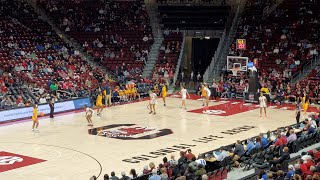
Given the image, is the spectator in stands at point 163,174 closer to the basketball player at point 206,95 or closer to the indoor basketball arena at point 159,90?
the indoor basketball arena at point 159,90

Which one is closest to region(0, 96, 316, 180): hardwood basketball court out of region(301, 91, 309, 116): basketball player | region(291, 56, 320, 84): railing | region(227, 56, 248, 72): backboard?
region(301, 91, 309, 116): basketball player

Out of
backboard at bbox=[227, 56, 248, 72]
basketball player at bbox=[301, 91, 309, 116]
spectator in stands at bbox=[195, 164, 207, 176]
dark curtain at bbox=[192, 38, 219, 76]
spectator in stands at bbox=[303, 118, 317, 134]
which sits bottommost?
spectator in stands at bbox=[195, 164, 207, 176]

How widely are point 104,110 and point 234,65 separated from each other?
433 inches

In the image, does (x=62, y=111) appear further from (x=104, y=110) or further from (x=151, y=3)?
(x=151, y=3)

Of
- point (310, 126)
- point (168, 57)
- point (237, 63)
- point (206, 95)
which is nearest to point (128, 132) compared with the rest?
point (206, 95)

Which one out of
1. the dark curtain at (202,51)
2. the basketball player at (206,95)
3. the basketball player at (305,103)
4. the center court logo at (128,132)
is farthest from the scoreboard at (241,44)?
the center court logo at (128,132)

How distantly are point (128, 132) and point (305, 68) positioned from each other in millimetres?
17156

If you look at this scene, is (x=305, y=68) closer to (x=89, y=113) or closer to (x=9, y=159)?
(x=89, y=113)

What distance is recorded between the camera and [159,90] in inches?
1555

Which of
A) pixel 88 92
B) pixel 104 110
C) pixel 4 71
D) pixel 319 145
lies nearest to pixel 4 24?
pixel 4 71

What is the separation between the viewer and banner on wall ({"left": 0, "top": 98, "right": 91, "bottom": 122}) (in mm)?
30125

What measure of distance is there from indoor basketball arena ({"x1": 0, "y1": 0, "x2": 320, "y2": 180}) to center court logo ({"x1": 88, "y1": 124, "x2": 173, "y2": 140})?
0.17 feet

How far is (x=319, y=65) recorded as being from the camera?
3875 centimetres

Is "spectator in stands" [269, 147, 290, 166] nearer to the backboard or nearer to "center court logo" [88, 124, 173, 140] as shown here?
"center court logo" [88, 124, 173, 140]
